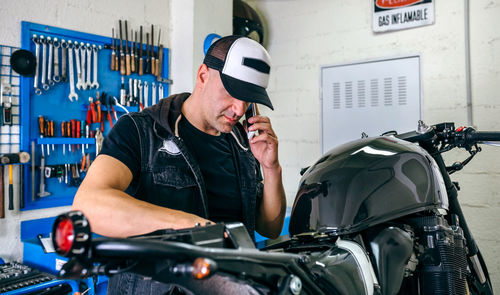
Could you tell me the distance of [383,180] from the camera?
41.4 inches

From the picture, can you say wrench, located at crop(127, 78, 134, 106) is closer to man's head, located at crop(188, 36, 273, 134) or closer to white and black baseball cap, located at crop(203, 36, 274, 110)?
man's head, located at crop(188, 36, 273, 134)

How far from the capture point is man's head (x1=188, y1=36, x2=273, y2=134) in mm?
1311

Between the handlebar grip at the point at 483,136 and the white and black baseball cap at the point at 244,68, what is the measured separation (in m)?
0.79

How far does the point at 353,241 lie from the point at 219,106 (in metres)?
0.68

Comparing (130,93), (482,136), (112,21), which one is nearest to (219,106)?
(482,136)

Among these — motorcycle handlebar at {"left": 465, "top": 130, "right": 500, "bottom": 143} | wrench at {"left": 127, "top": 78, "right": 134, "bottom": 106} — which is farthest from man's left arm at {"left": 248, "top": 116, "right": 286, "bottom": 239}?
wrench at {"left": 127, "top": 78, "right": 134, "bottom": 106}

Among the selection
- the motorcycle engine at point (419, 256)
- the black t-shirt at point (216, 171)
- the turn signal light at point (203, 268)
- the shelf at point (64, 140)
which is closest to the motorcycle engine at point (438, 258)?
Result: the motorcycle engine at point (419, 256)

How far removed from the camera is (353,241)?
0.99 metres

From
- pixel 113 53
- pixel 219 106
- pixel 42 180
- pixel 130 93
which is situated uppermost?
pixel 113 53

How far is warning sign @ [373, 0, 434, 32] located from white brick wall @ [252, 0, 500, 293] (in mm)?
51

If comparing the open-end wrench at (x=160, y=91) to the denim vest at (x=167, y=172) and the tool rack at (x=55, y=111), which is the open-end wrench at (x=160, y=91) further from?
the denim vest at (x=167, y=172)

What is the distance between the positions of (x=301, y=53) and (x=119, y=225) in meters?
3.26

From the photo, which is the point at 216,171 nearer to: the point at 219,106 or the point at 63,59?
the point at 219,106

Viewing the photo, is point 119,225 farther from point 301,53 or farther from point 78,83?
point 301,53
